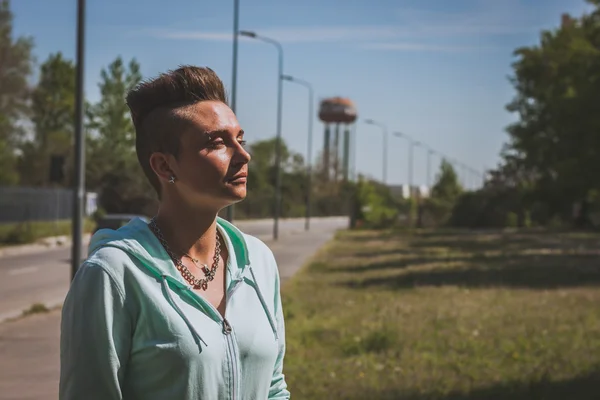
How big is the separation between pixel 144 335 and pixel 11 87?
60354 mm

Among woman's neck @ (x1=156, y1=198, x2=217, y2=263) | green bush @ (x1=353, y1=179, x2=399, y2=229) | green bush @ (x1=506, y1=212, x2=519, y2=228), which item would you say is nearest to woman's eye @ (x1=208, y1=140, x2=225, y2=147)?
woman's neck @ (x1=156, y1=198, x2=217, y2=263)

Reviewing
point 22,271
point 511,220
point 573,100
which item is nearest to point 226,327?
point 22,271

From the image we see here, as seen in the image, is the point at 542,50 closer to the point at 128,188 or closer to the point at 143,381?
the point at 128,188

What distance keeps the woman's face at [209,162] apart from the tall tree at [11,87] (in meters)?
58.0

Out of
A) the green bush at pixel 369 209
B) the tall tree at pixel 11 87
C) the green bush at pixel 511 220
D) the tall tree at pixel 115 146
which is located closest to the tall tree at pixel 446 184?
the green bush at pixel 369 209

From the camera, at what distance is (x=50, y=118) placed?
47.4m

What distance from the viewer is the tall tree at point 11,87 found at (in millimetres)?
59781

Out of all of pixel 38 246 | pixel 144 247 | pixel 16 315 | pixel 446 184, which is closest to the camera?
pixel 144 247

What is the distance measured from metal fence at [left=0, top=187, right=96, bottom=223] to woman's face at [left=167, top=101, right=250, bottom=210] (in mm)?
48597

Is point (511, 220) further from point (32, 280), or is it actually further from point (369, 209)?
point (32, 280)

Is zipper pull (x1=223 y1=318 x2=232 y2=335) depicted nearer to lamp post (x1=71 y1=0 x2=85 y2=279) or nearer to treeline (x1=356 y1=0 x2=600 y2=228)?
lamp post (x1=71 y1=0 x2=85 y2=279)

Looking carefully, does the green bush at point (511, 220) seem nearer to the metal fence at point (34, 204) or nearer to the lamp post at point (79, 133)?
the metal fence at point (34, 204)

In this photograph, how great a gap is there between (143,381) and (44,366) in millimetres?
9068

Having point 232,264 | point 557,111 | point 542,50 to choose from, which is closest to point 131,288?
point 232,264
